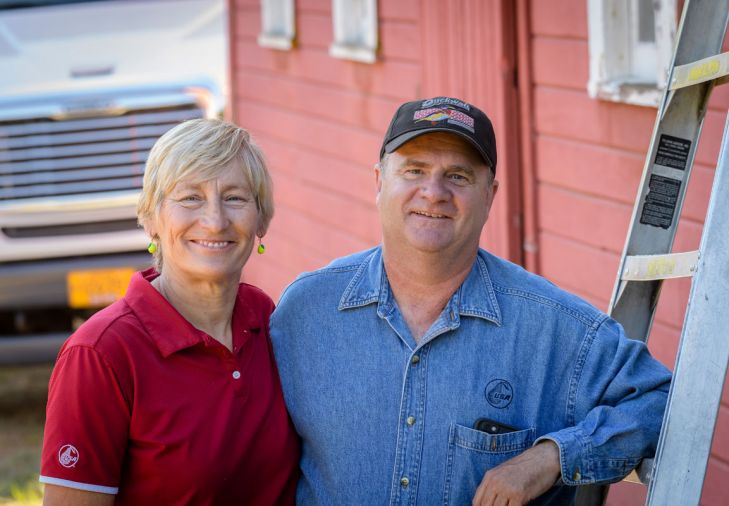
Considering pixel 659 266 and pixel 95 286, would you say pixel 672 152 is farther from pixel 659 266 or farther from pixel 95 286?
pixel 95 286

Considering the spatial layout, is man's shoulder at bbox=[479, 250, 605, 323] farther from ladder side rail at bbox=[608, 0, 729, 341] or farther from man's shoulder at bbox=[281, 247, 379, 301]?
man's shoulder at bbox=[281, 247, 379, 301]

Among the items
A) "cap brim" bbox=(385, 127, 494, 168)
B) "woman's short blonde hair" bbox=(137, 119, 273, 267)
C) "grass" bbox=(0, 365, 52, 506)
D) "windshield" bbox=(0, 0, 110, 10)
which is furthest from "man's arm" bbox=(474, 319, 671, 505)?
"windshield" bbox=(0, 0, 110, 10)

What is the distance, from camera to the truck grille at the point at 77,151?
290 inches

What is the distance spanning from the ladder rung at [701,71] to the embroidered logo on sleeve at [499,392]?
0.81 meters

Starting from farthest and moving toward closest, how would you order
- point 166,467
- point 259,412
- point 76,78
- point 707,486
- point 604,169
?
point 76,78 < point 604,169 < point 707,486 < point 259,412 < point 166,467

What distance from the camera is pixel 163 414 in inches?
105

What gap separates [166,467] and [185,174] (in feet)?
2.29

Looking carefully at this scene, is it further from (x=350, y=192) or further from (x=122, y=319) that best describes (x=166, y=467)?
(x=350, y=192)

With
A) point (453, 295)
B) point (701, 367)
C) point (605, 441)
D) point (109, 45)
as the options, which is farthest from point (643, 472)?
point (109, 45)

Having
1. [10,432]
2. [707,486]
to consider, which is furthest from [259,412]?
[10,432]

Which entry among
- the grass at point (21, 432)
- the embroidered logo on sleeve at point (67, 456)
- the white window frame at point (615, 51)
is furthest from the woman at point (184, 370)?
the grass at point (21, 432)

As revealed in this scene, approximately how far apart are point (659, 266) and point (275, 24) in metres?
6.69

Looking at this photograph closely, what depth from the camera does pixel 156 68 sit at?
293 inches

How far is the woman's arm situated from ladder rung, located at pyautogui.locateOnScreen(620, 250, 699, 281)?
133cm
